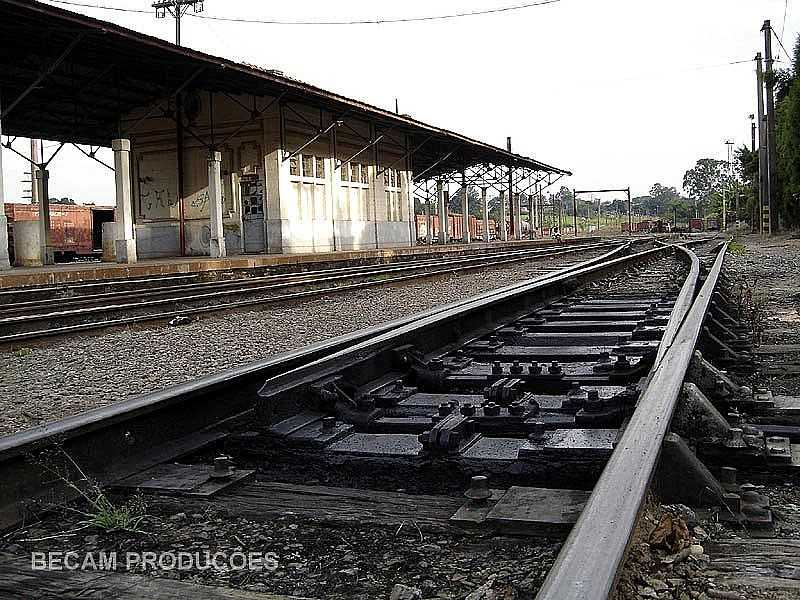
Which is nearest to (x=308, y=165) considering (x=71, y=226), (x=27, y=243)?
(x=27, y=243)

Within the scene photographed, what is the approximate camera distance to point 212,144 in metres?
21.7

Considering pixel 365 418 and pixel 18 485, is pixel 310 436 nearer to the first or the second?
pixel 365 418

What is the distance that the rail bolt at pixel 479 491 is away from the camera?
6.64ft

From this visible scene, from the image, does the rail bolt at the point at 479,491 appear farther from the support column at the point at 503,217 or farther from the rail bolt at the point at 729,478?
the support column at the point at 503,217

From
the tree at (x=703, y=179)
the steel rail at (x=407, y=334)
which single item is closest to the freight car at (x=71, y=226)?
the steel rail at (x=407, y=334)

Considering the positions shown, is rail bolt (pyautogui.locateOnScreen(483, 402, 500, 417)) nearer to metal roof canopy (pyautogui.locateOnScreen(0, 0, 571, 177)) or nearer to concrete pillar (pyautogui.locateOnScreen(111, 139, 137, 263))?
metal roof canopy (pyautogui.locateOnScreen(0, 0, 571, 177))

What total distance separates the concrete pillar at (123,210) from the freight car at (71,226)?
11.6 m

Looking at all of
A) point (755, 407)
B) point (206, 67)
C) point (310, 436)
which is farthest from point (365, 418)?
point (206, 67)

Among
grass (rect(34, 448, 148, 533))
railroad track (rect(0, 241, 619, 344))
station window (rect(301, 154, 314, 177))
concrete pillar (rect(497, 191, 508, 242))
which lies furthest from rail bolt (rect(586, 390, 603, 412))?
concrete pillar (rect(497, 191, 508, 242))

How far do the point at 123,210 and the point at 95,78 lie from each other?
2913mm

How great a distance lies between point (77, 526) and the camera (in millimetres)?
2027

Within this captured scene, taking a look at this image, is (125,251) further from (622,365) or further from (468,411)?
(468,411)

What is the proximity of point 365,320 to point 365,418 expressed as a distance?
5.27 m

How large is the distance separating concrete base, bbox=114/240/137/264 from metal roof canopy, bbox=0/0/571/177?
353 centimetres
